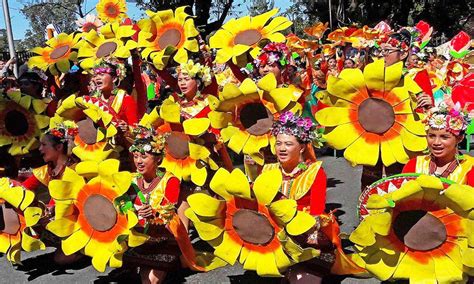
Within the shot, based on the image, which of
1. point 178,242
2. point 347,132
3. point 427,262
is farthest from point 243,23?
point 427,262

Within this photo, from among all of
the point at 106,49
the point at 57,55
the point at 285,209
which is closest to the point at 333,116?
the point at 285,209

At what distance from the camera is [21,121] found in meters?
4.91

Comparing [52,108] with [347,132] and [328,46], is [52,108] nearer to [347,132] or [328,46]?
[347,132]

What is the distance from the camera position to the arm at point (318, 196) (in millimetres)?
3146

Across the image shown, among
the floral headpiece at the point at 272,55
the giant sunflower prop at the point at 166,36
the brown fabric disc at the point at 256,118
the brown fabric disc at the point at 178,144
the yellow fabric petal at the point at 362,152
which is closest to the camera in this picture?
the yellow fabric petal at the point at 362,152

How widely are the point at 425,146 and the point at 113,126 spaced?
2447 millimetres

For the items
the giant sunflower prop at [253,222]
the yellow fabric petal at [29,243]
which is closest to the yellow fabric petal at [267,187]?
the giant sunflower prop at [253,222]

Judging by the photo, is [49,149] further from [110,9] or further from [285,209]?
[110,9]

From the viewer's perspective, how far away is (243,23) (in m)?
5.01

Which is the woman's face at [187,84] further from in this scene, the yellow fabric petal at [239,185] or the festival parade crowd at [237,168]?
the yellow fabric petal at [239,185]

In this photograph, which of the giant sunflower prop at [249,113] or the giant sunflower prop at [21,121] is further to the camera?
the giant sunflower prop at [21,121]

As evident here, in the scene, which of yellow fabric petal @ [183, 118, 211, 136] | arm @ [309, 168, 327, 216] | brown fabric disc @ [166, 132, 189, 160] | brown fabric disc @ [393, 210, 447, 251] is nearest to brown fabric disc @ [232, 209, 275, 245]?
arm @ [309, 168, 327, 216]

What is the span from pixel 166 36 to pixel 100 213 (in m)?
2.33

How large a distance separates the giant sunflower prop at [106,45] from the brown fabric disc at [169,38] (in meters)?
0.27
